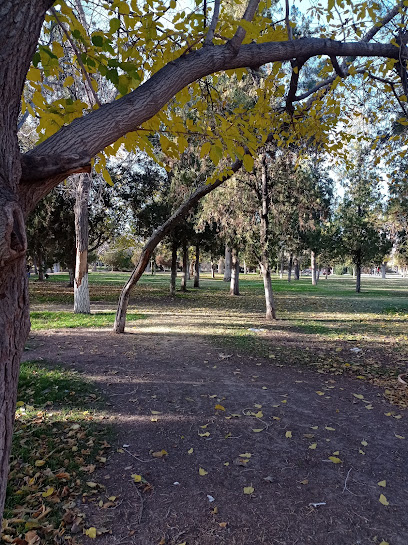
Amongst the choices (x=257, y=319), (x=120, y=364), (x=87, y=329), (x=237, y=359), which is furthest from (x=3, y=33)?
(x=257, y=319)

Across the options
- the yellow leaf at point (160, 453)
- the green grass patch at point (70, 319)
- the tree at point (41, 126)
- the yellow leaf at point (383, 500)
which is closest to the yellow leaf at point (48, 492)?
the yellow leaf at point (160, 453)

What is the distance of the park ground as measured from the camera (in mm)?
2451

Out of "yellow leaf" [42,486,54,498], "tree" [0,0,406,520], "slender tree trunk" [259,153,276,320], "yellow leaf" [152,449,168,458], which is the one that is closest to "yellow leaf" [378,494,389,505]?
"yellow leaf" [152,449,168,458]

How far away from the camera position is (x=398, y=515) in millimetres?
2564

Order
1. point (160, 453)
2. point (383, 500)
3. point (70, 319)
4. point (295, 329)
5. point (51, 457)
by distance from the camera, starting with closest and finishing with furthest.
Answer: point (383, 500) < point (51, 457) < point (160, 453) < point (295, 329) < point (70, 319)

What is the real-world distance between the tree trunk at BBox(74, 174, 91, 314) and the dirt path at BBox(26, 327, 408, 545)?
5.97m

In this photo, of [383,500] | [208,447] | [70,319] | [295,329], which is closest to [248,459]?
[208,447]

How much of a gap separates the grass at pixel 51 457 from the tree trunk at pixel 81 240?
6713 mm

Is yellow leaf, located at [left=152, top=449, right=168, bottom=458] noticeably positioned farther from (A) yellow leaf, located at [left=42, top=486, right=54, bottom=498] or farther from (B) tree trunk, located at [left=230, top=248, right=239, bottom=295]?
(B) tree trunk, located at [left=230, top=248, right=239, bottom=295]

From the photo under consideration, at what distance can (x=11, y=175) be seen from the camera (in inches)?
59.1

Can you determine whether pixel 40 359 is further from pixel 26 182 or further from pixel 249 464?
pixel 26 182

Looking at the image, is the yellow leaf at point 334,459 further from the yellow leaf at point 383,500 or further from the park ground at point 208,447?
the yellow leaf at point 383,500

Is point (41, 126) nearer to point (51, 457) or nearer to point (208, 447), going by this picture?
point (51, 457)

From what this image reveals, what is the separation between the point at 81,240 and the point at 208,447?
908 centimetres
